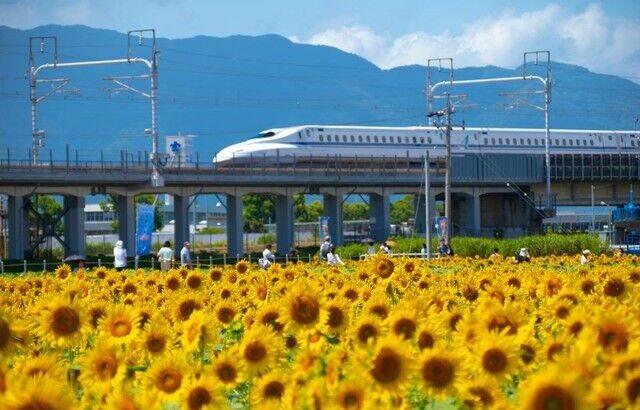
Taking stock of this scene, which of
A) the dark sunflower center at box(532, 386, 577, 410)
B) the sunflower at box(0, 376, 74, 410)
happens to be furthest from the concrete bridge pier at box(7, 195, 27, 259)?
the dark sunflower center at box(532, 386, 577, 410)

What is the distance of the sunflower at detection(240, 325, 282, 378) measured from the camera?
898cm

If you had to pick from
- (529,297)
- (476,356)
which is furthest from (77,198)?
(476,356)

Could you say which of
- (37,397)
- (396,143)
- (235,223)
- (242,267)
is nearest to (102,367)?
(37,397)

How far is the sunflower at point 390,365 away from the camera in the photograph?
7.72 metres

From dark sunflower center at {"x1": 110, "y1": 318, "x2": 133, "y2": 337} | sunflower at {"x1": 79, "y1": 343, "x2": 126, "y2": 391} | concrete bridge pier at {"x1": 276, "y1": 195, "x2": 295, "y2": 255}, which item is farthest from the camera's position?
concrete bridge pier at {"x1": 276, "y1": 195, "x2": 295, "y2": 255}

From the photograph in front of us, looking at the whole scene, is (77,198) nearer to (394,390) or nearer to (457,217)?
(457,217)

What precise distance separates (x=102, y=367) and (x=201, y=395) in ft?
4.70

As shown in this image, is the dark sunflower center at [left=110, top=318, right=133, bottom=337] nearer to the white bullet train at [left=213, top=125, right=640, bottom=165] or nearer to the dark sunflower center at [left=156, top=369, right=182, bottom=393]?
the dark sunflower center at [left=156, top=369, right=182, bottom=393]

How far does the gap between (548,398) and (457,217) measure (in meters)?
96.4

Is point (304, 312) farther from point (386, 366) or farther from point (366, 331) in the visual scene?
point (386, 366)

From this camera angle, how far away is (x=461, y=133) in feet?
343

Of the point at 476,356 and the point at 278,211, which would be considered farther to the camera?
the point at 278,211

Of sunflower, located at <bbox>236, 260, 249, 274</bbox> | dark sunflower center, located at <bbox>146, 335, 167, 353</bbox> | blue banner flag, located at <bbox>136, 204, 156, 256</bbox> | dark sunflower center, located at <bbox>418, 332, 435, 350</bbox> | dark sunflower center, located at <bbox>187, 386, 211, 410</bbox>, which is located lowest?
dark sunflower center, located at <bbox>187, 386, 211, 410</bbox>

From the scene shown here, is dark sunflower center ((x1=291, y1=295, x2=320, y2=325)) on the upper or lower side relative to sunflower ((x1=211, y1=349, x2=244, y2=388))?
upper
